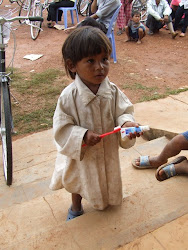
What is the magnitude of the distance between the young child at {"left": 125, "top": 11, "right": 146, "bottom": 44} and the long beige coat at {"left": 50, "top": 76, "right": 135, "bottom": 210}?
6182 millimetres

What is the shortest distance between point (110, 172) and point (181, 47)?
629 cm

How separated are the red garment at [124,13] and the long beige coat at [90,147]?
708cm

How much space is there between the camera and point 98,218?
70.6 inches

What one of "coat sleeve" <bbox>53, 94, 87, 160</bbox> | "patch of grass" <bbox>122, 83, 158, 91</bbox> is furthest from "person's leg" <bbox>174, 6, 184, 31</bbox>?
"coat sleeve" <bbox>53, 94, 87, 160</bbox>

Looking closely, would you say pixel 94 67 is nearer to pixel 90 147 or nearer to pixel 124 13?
pixel 90 147

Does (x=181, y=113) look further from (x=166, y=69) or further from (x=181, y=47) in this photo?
(x=181, y=47)

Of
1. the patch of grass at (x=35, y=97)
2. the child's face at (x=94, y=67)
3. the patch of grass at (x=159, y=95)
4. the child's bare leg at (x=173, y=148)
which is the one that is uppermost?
the child's face at (x=94, y=67)

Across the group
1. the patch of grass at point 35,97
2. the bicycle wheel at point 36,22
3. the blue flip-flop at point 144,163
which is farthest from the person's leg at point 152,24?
the blue flip-flop at point 144,163

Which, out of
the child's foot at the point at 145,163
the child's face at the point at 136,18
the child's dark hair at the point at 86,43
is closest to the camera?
the child's dark hair at the point at 86,43

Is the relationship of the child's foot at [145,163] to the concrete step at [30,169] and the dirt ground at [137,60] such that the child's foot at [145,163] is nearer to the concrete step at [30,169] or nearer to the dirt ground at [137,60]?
the concrete step at [30,169]

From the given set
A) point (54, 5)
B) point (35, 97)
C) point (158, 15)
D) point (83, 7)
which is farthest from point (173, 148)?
point (83, 7)

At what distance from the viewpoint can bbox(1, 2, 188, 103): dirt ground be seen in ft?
16.3

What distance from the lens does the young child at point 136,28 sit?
7.28 meters

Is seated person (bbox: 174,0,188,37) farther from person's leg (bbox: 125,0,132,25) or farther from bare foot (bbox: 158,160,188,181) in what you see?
bare foot (bbox: 158,160,188,181)
